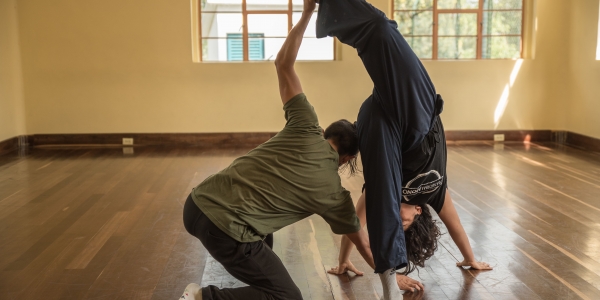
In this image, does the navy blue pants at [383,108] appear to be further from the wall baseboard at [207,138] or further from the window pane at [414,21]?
the window pane at [414,21]

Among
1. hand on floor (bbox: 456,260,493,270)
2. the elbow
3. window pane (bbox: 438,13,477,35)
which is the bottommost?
hand on floor (bbox: 456,260,493,270)

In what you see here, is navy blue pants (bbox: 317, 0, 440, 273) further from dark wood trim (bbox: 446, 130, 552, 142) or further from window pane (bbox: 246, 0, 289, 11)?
dark wood trim (bbox: 446, 130, 552, 142)

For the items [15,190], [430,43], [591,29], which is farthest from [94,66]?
[591,29]

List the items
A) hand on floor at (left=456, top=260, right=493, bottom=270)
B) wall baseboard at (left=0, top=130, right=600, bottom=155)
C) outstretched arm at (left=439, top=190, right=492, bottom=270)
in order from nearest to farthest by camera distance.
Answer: outstretched arm at (left=439, top=190, right=492, bottom=270), hand on floor at (left=456, top=260, right=493, bottom=270), wall baseboard at (left=0, top=130, right=600, bottom=155)

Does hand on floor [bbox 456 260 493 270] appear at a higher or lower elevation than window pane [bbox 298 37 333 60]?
lower

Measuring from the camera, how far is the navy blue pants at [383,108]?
8.20ft

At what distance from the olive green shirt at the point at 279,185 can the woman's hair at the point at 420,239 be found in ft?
2.08

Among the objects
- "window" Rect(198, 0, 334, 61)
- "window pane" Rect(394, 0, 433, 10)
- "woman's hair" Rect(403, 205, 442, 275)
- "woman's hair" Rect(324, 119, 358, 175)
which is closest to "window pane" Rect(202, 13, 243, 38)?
"window" Rect(198, 0, 334, 61)

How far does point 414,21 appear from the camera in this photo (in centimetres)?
784

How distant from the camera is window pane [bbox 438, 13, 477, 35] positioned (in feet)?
25.8

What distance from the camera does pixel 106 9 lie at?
297 inches

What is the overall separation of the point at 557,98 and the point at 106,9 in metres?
5.52

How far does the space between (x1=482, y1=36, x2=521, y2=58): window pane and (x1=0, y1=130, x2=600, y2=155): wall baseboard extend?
0.95 meters

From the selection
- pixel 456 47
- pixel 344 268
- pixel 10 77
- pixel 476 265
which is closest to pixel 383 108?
pixel 344 268
